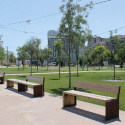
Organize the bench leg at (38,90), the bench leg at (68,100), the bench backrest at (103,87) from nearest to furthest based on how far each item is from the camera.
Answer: the bench backrest at (103,87) → the bench leg at (68,100) → the bench leg at (38,90)

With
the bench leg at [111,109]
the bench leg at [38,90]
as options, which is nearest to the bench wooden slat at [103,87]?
the bench leg at [111,109]

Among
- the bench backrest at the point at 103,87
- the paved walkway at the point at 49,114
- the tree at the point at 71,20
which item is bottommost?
the paved walkway at the point at 49,114

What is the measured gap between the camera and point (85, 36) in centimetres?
1230

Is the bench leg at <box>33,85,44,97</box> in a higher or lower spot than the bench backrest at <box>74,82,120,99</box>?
lower

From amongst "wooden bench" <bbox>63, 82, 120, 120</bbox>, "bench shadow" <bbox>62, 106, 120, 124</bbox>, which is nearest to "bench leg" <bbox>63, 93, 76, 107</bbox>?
"wooden bench" <bbox>63, 82, 120, 120</bbox>

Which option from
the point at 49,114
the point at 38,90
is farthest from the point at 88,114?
the point at 38,90

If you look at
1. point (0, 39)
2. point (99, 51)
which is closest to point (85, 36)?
point (0, 39)

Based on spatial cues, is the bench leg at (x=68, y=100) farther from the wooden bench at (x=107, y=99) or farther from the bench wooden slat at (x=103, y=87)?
the bench wooden slat at (x=103, y=87)

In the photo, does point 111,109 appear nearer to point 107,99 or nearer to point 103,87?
point 107,99

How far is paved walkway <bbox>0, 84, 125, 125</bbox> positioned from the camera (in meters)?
5.29

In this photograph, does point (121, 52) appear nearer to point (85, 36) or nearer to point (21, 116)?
point (85, 36)

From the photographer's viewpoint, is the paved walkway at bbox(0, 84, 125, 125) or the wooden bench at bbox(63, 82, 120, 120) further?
A: the wooden bench at bbox(63, 82, 120, 120)

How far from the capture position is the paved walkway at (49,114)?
A: 17.4 feet

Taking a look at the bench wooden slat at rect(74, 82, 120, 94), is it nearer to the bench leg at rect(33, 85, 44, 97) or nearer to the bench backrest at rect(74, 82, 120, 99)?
→ the bench backrest at rect(74, 82, 120, 99)
